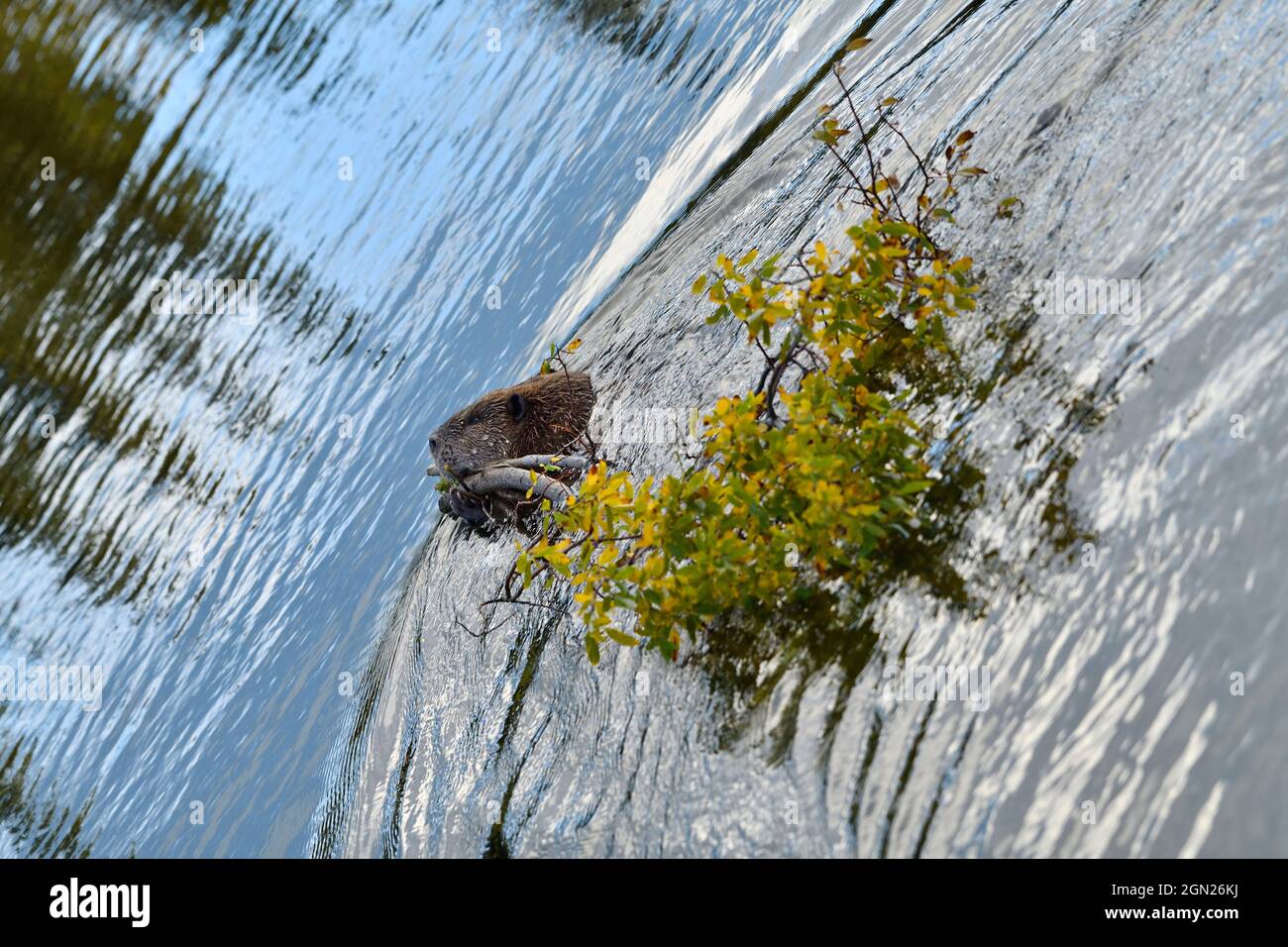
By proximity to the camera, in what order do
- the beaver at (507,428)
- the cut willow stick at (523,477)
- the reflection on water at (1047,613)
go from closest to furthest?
the reflection on water at (1047,613)
the cut willow stick at (523,477)
the beaver at (507,428)

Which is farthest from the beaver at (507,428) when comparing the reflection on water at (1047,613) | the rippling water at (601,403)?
the reflection on water at (1047,613)

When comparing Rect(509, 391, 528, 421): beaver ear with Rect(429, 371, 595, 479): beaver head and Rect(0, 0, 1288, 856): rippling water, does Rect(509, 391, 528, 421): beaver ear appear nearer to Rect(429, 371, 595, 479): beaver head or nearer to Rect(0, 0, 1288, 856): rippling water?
Rect(429, 371, 595, 479): beaver head

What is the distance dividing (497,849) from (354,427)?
309 inches

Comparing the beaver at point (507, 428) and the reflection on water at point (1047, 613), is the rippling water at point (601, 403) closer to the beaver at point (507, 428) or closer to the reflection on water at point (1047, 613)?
the reflection on water at point (1047, 613)

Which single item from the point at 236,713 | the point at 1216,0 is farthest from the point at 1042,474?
the point at 236,713

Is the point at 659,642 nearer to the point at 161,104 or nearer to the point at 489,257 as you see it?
the point at 489,257

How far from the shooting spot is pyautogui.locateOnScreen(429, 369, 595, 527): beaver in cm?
789

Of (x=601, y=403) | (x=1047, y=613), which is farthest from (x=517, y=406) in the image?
(x=1047, y=613)

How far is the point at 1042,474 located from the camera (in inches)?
158

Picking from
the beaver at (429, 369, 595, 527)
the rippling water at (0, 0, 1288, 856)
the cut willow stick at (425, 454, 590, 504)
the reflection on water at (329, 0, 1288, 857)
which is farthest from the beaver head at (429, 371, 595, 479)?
the reflection on water at (329, 0, 1288, 857)

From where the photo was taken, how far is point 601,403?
7660 millimetres

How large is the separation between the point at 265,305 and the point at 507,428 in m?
8.12

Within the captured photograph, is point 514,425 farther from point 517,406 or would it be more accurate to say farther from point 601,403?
point 601,403

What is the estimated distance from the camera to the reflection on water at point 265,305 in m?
10.3
